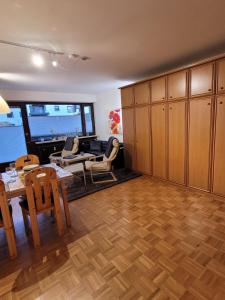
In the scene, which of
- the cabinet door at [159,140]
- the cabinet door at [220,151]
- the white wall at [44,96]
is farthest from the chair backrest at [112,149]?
the white wall at [44,96]

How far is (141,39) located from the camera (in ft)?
7.59

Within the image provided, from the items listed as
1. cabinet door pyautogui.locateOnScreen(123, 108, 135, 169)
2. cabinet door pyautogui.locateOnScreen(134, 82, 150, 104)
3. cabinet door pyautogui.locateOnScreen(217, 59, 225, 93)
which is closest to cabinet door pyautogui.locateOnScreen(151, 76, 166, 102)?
cabinet door pyautogui.locateOnScreen(134, 82, 150, 104)

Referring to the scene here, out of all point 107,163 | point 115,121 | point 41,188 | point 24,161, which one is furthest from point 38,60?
point 115,121

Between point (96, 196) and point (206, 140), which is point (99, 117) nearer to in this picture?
point (96, 196)

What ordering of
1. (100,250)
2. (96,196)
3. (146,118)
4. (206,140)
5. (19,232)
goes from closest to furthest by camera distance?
(100,250)
(19,232)
(206,140)
(96,196)
(146,118)

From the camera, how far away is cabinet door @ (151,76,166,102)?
3391mm

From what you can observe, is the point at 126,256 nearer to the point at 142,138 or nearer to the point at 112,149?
the point at 112,149

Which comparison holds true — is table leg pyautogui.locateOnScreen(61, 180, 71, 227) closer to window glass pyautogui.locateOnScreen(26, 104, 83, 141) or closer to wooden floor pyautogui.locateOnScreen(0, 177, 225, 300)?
wooden floor pyautogui.locateOnScreen(0, 177, 225, 300)

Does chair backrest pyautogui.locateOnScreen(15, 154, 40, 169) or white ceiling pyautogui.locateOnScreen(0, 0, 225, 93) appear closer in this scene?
white ceiling pyautogui.locateOnScreen(0, 0, 225, 93)

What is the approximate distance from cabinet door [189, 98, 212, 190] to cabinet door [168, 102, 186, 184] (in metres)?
0.16

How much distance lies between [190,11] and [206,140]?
73.7 inches

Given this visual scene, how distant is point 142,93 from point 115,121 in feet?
6.25

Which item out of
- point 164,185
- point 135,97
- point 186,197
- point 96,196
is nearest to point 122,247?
point 96,196

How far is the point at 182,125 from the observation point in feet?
10.5
